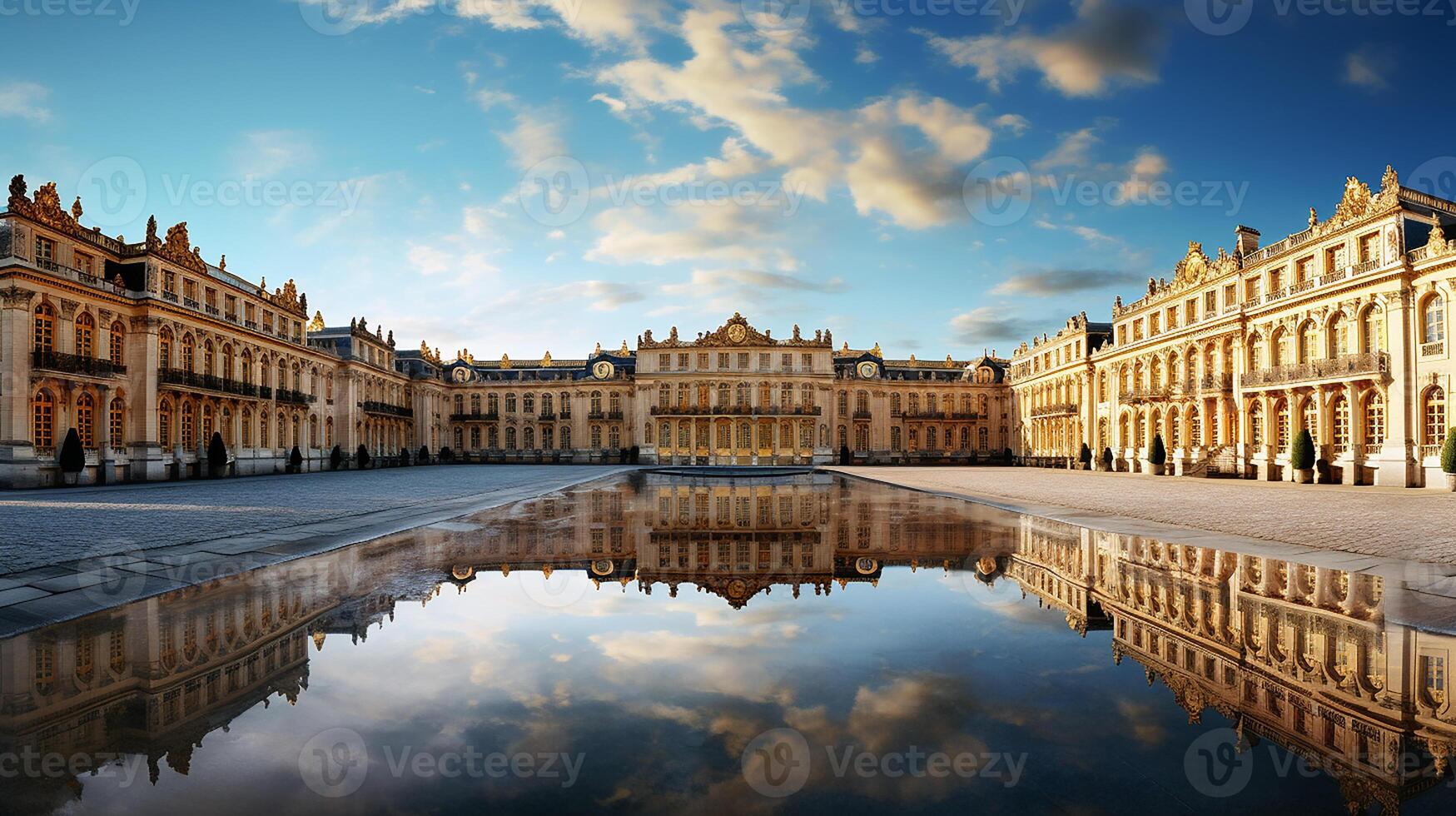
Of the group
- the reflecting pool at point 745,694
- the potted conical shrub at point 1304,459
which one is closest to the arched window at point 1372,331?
the potted conical shrub at point 1304,459

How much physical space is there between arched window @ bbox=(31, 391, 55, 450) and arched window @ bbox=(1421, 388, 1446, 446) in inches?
2165

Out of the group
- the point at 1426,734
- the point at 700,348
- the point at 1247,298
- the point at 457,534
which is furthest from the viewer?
the point at 700,348

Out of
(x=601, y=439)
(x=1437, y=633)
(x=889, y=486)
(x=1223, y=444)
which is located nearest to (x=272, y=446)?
(x=601, y=439)

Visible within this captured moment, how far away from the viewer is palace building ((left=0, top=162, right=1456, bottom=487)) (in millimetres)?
27719

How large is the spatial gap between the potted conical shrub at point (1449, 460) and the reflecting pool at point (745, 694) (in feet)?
77.5

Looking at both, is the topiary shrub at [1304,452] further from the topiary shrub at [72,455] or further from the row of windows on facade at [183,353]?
the row of windows on facade at [183,353]

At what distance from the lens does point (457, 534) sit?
40.1ft

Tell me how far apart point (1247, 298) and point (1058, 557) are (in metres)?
36.9

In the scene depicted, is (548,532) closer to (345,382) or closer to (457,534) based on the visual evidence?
(457,534)

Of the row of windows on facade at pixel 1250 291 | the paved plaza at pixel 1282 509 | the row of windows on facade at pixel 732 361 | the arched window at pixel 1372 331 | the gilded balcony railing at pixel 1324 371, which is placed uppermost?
the row of windows on facade at pixel 1250 291

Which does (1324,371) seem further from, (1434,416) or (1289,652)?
(1289,652)

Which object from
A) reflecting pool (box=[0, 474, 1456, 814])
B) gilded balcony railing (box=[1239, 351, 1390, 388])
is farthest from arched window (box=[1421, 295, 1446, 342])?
reflecting pool (box=[0, 474, 1456, 814])

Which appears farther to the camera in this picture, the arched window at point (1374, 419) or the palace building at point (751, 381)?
the arched window at point (1374, 419)

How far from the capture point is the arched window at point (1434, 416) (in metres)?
26.6
